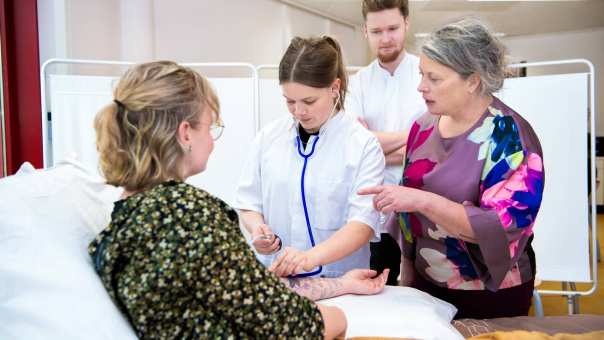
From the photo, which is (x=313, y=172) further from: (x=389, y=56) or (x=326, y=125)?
(x=389, y=56)

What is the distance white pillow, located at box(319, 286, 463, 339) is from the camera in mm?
1144

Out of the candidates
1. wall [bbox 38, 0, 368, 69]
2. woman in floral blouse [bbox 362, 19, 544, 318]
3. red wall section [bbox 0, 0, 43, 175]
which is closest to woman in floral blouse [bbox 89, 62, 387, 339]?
woman in floral blouse [bbox 362, 19, 544, 318]

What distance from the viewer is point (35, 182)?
1080mm

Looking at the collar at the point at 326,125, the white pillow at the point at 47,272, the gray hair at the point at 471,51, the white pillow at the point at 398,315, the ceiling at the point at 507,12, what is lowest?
the white pillow at the point at 398,315

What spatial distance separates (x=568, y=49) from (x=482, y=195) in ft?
28.5

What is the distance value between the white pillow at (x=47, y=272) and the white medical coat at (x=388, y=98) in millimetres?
1231

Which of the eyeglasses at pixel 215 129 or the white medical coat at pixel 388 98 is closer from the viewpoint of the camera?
the eyeglasses at pixel 215 129

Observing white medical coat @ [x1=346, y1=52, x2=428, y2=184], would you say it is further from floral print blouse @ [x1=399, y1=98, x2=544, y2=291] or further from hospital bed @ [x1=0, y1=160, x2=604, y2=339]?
hospital bed @ [x1=0, y1=160, x2=604, y2=339]

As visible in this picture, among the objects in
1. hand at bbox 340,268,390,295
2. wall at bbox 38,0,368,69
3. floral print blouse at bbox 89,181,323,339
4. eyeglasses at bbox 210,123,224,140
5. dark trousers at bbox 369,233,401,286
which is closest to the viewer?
floral print blouse at bbox 89,181,323,339

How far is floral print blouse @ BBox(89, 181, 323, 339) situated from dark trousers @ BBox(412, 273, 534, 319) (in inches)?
27.8

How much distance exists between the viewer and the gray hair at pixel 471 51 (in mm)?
1350

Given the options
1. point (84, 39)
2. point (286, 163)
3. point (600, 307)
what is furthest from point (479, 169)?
point (84, 39)

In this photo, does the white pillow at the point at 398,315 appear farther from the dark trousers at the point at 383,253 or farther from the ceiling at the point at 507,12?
the ceiling at the point at 507,12

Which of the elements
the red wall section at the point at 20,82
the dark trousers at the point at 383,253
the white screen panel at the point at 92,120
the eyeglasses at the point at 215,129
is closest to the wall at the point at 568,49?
the white screen panel at the point at 92,120
